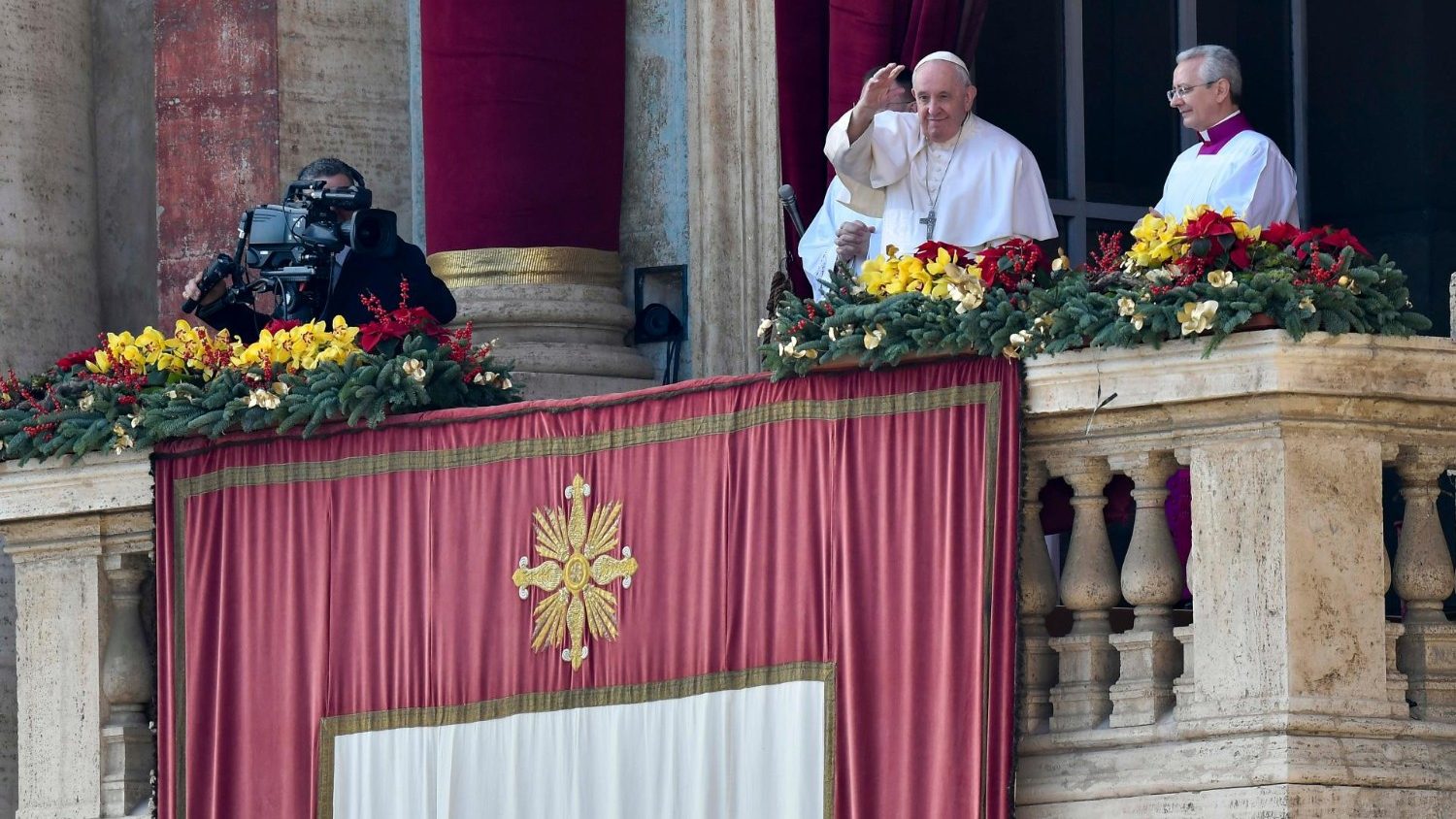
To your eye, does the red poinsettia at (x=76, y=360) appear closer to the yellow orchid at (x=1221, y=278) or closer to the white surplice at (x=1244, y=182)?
the white surplice at (x=1244, y=182)

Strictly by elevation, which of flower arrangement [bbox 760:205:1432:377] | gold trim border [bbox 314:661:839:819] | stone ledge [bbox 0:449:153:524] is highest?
flower arrangement [bbox 760:205:1432:377]

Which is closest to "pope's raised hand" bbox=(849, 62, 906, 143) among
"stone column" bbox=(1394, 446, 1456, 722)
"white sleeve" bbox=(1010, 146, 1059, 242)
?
"white sleeve" bbox=(1010, 146, 1059, 242)

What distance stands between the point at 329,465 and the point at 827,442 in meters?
1.61

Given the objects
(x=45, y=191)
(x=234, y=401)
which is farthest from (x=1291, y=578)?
(x=45, y=191)

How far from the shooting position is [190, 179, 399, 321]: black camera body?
8648 millimetres

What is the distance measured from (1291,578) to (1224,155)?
1895 millimetres

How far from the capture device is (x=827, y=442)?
7242mm

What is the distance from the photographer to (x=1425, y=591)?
267 inches

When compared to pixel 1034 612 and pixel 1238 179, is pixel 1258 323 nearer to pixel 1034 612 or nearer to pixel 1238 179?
pixel 1034 612

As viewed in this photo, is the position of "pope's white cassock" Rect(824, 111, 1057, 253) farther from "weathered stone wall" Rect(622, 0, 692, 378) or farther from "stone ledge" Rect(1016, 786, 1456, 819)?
"stone ledge" Rect(1016, 786, 1456, 819)

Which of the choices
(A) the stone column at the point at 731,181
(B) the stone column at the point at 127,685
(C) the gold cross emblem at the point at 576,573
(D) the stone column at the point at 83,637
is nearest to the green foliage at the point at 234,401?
(D) the stone column at the point at 83,637

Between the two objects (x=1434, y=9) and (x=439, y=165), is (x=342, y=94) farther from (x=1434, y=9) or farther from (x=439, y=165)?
(x=1434, y=9)

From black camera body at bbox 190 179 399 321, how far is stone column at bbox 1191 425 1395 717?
9.50 ft

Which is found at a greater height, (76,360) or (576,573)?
(76,360)
